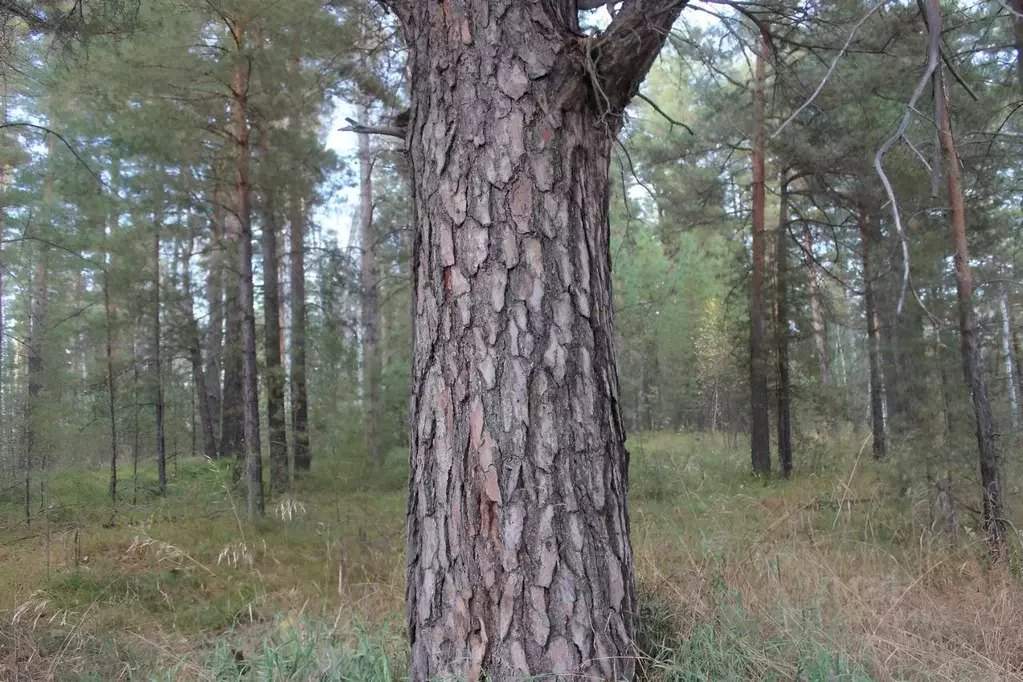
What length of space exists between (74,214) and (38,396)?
8.33 ft

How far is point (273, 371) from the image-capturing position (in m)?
9.75

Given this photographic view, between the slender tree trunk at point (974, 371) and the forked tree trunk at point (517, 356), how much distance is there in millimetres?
3389

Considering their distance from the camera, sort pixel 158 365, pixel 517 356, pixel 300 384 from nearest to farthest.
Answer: pixel 517 356 < pixel 158 365 < pixel 300 384

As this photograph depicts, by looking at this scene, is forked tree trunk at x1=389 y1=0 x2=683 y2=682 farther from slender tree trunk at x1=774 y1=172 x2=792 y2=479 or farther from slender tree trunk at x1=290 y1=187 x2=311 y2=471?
slender tree trunk at x1=774 y1=172 x2=792 y2=479

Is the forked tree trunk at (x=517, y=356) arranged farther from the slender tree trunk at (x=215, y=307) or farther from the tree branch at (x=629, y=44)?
the slender tree trunk at (x=215, y=307)

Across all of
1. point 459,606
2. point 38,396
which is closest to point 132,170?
point 38,396

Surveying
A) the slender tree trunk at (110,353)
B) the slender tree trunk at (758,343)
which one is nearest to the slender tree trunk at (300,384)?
the slender tree trunk at (110,353)

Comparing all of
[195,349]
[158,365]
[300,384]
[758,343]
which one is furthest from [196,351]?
[758,343]

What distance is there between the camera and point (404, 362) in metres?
15.7

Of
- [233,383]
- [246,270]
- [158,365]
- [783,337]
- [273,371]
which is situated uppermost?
[246,270]

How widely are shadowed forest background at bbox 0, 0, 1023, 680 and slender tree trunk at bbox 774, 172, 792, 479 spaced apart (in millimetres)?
51

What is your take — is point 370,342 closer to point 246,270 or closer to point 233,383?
point 233,383

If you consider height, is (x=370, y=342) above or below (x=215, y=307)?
below

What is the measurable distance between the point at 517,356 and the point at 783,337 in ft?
33.5
